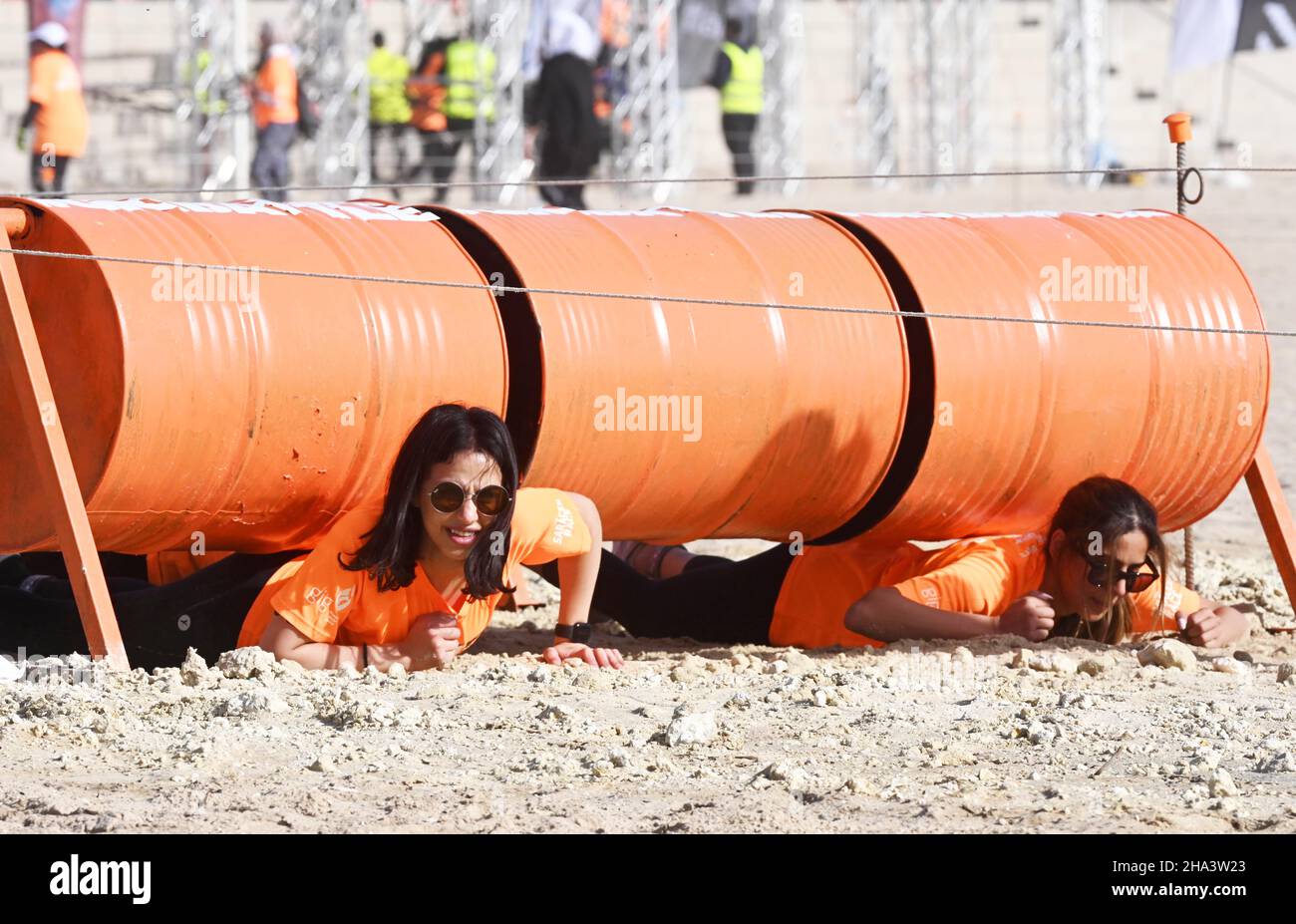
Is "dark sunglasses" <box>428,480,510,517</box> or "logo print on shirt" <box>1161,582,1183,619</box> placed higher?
"dark sunglasses" <box>428,480,510,517</box>

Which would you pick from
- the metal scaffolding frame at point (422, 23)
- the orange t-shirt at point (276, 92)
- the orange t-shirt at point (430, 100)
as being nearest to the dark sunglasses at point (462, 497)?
the orange t-shirt at point (276, 92)

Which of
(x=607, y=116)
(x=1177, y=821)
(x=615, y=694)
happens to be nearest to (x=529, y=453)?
(x=615, y=694)

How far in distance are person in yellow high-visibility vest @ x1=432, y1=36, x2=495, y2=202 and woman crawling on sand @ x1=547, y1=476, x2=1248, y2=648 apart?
10815mm

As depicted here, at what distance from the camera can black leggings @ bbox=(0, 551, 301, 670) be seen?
5367 millimetres

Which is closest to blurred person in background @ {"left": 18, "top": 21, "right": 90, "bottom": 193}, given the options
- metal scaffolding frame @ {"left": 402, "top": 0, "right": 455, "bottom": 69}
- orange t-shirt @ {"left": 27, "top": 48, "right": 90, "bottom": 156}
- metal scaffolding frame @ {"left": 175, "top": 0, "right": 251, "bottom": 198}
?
orange t-shirt @ {"left": 27, "top": 48, "right": 90, "bottom": 156}

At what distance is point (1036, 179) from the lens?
21.1m

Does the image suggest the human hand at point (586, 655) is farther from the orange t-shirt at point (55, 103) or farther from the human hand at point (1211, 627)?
the orange t-shirt at point (55, 103)

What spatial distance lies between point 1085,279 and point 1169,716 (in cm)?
173

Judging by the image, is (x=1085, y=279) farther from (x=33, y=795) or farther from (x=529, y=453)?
(x=33, y=795)

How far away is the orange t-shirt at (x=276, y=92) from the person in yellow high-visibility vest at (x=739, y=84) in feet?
13.4

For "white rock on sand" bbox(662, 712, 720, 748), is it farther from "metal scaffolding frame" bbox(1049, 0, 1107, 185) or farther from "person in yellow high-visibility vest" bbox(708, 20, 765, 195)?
"metal scaffolding frame" bbox(1049, 0, 1107, 185)

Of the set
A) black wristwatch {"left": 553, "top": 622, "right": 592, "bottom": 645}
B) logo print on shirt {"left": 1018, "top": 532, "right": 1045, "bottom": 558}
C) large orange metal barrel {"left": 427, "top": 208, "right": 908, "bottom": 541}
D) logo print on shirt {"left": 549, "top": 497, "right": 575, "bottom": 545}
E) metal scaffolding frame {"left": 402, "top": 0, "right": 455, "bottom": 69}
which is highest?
metal scaffolding frame {"left": 402, "top": 0, "right": 455, "bottom": 69}

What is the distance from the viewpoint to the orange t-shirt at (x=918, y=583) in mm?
5477

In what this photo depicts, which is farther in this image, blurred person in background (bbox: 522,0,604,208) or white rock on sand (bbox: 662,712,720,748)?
blurred person in background (bbox: 522,0,604,208)
